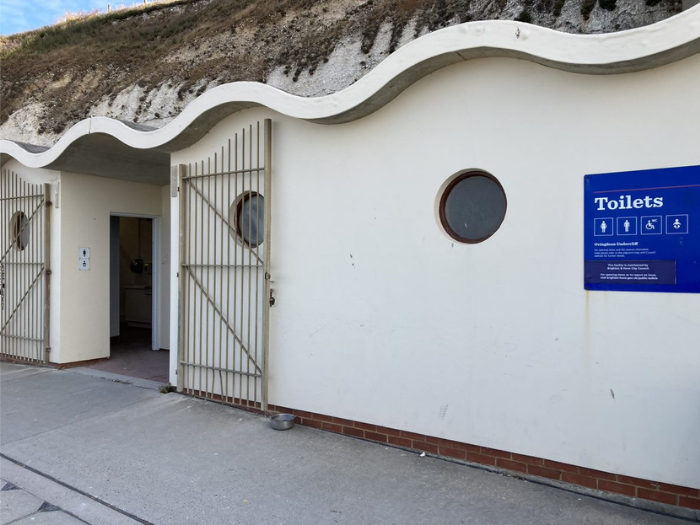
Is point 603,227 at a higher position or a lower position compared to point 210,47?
lower

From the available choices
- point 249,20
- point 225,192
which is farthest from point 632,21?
point 249,20

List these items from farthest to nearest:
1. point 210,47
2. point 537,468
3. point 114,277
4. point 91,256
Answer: point 210,47 < point 114,277 < point 91,256 < point 537,468

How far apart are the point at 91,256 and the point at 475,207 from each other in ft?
21.9

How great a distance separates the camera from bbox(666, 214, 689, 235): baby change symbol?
379cm

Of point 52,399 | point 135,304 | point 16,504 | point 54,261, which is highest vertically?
point 54,261

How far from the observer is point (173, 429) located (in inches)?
223

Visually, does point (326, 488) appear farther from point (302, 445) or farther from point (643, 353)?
point (643, 353)

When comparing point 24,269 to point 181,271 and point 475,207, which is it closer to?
point 181,271

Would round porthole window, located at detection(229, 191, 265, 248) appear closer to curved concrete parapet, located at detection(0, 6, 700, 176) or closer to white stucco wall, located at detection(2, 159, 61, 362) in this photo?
curved concrete parapet, located at detection(0, 6, 700, 176)

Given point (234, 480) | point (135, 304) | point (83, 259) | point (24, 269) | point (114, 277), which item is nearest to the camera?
point (234, 480)

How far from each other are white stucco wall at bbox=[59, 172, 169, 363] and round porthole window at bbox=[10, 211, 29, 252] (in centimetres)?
103

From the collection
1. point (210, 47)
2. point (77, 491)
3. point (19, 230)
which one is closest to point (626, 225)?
point (77, 491)

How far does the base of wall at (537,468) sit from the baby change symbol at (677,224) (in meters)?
1.80

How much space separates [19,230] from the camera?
30.2ft
